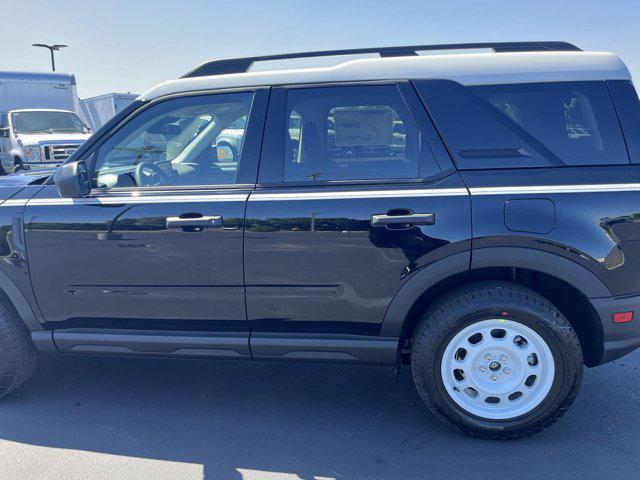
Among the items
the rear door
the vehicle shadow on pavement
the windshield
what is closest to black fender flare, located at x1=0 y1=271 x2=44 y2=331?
the vehicle shadow on pavement

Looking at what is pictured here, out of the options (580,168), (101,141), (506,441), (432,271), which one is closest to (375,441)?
(506,441)

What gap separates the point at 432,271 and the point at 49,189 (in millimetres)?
2144

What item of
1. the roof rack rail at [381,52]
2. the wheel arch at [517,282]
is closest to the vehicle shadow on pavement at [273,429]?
the wheel arch at [517,282]

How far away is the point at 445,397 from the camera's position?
2.74 metres

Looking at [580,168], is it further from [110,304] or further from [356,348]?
[110,304]

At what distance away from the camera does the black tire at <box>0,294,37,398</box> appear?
3.03 metres

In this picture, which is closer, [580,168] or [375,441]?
[580,168]

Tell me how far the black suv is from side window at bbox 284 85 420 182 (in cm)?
1

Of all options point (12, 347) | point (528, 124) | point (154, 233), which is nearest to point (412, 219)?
point (528, 124)

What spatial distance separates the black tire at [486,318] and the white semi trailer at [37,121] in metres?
9.46

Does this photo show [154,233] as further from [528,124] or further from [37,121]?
[37,121]

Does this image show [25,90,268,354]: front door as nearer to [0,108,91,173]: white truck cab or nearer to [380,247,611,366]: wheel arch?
[380,247,611,366]: wheel arch

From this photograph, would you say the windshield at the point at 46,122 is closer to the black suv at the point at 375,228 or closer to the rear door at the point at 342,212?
the black suv at the point at 375,228

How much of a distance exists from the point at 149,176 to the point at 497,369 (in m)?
2.14
